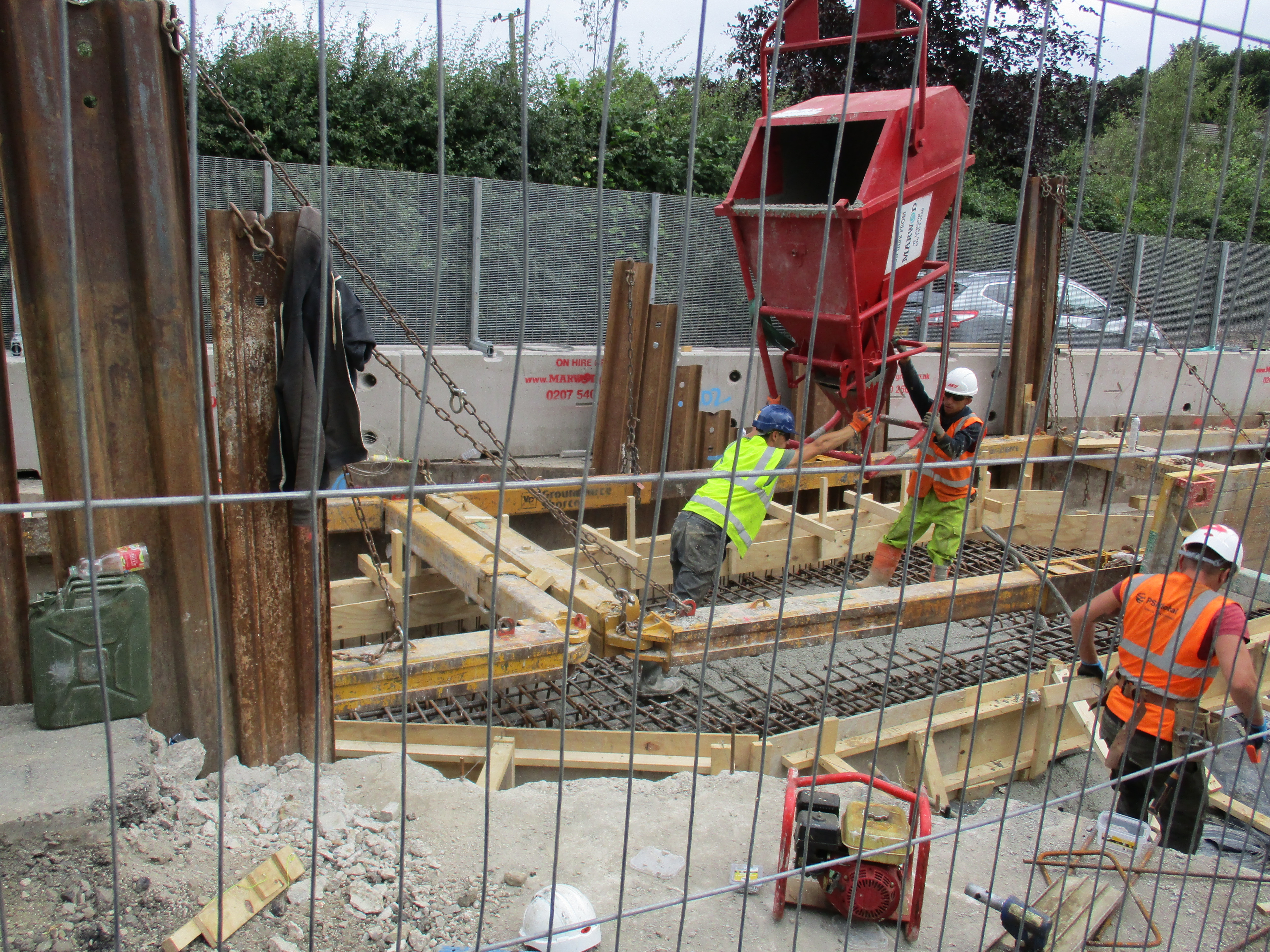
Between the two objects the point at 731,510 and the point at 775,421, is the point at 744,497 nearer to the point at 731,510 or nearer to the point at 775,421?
the point at 731,510

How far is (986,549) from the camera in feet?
27.5

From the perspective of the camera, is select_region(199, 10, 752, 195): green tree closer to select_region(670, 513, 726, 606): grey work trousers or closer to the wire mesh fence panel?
the wire mesh fence panel

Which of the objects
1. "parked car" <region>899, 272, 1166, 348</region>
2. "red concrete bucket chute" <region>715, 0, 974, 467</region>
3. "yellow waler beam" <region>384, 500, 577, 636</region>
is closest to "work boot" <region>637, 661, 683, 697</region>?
"yellow waler beam" <region>384, 500, 577, 636</region>

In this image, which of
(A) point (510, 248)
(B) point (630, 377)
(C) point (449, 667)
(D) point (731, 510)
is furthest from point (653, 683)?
(A) point (510, 248)

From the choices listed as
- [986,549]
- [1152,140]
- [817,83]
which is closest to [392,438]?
[986,549]

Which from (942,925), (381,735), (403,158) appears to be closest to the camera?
(942,925)

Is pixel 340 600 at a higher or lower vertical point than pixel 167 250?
lower

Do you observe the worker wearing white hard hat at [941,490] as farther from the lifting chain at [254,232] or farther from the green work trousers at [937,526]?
the lifting chain at [254,232]

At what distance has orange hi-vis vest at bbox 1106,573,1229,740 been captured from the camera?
151 inches

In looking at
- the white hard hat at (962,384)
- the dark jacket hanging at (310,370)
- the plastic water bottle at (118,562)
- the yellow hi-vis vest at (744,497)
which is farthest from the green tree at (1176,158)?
the plastic water bottle at (118,562)

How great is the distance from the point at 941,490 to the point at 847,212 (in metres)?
2.37

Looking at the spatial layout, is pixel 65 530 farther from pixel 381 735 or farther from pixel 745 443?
pixel 745 443

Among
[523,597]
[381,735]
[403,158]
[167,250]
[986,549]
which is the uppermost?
[403,158]

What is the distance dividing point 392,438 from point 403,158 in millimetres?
7329
